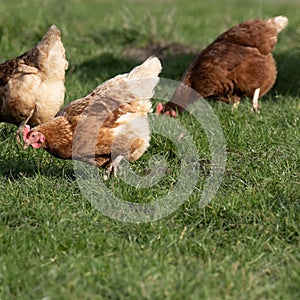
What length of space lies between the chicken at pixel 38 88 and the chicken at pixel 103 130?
0.85 meters

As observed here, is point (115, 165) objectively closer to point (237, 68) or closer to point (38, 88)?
point (38, 88)

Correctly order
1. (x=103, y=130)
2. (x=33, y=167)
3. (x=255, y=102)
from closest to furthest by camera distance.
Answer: (x=103, y=130) → (x=33, y=167) → (x=255, y=102)

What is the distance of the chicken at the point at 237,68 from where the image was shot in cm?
680

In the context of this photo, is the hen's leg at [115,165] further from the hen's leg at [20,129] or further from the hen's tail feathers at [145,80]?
the hen's leg at [20,129]

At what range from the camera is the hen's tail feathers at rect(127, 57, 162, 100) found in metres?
5.16

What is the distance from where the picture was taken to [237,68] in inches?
268

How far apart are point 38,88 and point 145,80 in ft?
4.08

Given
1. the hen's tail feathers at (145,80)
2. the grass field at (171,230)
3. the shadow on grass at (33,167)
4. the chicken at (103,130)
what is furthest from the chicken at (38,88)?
the hen's tail feathers at (145,80)

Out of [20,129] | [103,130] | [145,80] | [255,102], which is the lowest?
[255,102]

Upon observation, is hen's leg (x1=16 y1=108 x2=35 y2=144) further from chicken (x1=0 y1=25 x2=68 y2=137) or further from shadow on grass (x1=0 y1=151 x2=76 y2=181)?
shadow on grass (x1=0 y1=151 x2=76 y2=181)

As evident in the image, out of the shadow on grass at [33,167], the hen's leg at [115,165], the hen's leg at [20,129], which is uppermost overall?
the hen's leg at [115,165]

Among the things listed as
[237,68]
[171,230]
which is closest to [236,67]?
[237,68]

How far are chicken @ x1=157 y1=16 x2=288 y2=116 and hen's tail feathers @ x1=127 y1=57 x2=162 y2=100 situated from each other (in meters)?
1.38

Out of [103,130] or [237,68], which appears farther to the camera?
[237,68]
